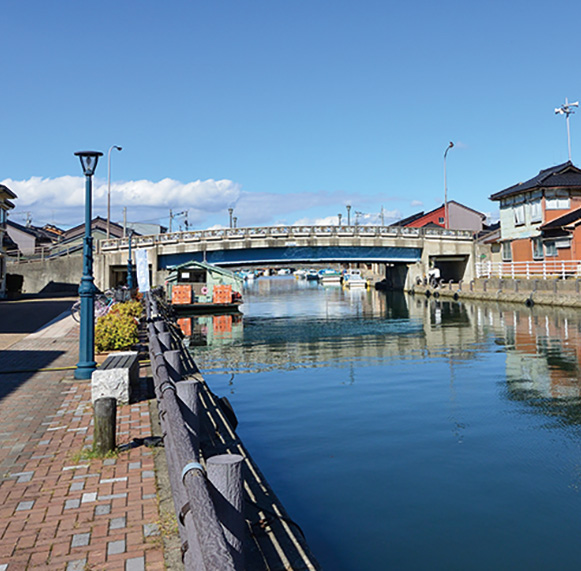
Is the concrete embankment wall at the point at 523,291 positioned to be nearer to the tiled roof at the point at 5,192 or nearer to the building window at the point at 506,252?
the building window at the point at 506,252

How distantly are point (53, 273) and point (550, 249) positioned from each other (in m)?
A: 47.0

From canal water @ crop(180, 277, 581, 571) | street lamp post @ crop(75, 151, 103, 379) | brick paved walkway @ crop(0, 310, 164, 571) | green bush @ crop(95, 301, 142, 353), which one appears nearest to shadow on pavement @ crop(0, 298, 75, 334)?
canal water @ crop(180, 277, 581, 571)

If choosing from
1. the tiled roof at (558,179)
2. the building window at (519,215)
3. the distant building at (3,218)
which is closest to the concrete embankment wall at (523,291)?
the building window at (519,215)

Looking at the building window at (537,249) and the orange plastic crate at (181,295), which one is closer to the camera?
the orange plastic crate at (181,295)

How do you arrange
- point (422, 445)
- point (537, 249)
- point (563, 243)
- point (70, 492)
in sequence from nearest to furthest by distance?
point (70, 492), point (422, 445), point (563, 243), point (537, 249)

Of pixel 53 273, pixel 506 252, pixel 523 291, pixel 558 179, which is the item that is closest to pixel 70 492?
pixel 523 291

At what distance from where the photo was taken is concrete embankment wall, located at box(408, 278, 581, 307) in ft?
114

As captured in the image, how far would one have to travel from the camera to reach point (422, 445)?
10000mm

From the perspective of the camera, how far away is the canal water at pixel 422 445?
6.55 m

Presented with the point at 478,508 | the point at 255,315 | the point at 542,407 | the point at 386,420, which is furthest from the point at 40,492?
the point at 255,315

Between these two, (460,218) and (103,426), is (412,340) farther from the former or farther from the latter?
(460,218)

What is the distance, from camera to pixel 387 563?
612 cm

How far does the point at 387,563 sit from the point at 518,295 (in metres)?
36.3

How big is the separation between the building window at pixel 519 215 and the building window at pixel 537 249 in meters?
2.86
